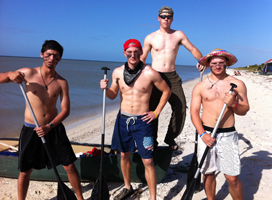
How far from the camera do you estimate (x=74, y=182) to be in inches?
147

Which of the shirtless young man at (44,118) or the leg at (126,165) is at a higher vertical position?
the shirtless young man at (44,118)

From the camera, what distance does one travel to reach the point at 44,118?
353 centimetres

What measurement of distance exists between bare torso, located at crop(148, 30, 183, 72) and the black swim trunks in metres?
2.31

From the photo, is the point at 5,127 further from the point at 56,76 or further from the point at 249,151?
the point at 249,151

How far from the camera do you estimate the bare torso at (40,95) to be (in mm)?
3418

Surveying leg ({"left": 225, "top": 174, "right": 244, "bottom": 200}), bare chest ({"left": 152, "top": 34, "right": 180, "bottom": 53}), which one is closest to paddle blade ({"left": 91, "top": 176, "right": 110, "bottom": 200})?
leg ({"left": 225, "top": 174, "right": 244, "bottom": 200})

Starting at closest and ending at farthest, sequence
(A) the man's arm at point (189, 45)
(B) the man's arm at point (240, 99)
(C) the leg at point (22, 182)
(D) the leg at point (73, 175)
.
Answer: (B) the man's arm at point (240, 99), (C) the leg at point (22, 182), (D) the leg at point (73, 175), (A) the man's arm at point (189, 45)

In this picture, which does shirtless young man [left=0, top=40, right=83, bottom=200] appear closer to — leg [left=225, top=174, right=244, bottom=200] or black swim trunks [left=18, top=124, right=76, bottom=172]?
black swim trunks [left=18, top=124, right=76, bottom=172]

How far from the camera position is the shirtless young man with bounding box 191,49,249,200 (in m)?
3.19

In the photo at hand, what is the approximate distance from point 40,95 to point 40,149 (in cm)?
84

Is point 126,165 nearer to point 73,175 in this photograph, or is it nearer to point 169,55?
point 73,175

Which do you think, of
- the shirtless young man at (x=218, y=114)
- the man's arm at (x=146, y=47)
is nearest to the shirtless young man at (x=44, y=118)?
the man's arm at (x=146, y=47)

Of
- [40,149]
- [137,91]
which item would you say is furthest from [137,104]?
[40,149]

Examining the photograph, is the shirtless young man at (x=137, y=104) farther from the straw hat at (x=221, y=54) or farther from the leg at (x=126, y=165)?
the straw hat at (x=221, y=54)
